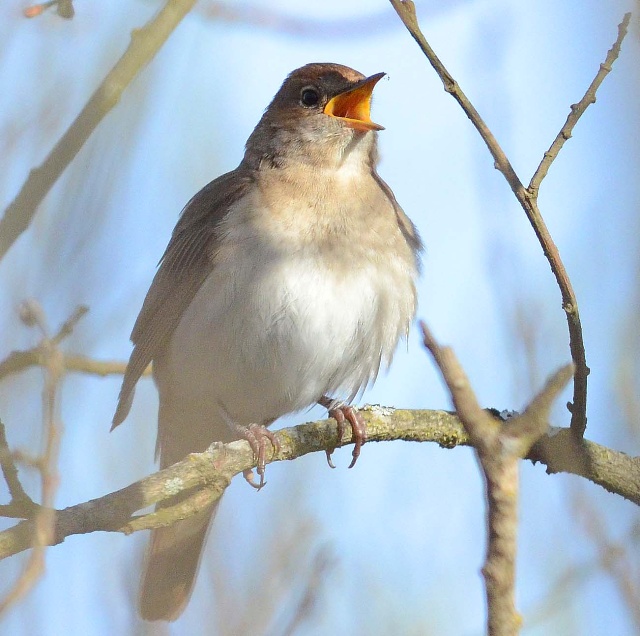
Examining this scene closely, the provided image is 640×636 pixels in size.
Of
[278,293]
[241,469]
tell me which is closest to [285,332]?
[278,293]

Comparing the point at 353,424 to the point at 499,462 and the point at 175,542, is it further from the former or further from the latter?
the point at 499,462

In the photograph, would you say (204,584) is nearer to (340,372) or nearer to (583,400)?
(340,372)

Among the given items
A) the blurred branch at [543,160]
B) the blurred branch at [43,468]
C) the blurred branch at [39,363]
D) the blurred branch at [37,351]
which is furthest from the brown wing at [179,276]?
the blurred branch at [543,160]

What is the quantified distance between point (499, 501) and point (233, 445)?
1.97 meters

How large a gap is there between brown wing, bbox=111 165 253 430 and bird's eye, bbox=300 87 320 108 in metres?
0.56

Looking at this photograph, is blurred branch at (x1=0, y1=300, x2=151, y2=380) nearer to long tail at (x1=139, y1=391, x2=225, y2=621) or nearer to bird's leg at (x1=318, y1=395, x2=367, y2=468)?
bird's leg at (x1=318, y1=395, x2=367, y2=468)

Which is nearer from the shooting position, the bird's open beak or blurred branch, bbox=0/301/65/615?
blurred branch, bbox=0/301/65/615

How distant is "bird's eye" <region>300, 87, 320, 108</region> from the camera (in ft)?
19.3

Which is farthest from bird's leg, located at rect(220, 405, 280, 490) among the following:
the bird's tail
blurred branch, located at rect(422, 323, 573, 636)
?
blurred branch, located at rect(422, 323, 573, 636)

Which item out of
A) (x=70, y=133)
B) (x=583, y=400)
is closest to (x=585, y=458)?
(x=583, y=400)

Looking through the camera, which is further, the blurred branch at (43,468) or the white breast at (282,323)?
the white breast at (282,323)

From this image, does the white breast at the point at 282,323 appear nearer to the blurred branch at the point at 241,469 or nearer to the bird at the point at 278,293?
the bird at the point at 278,293

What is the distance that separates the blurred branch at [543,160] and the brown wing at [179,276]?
212 cm

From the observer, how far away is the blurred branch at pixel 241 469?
→ 3.34m
